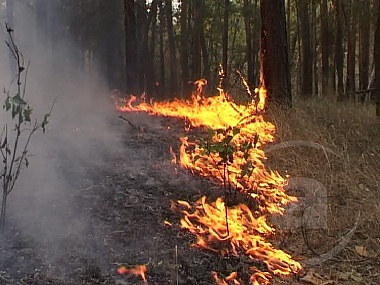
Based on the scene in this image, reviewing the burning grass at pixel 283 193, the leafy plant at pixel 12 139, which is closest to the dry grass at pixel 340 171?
the burning grass at pixel 283 193

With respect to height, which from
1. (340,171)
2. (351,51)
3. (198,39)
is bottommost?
(340,171)

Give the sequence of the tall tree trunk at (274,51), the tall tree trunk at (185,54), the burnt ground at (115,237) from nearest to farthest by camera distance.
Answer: the burnt ground at (115,237) < the tall tree trunk at (274,51) < the tall tree trunk at (185,54)

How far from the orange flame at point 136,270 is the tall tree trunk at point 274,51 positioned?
5.10 metres

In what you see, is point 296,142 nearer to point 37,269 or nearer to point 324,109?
point 324,109

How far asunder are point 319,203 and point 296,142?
1.61m

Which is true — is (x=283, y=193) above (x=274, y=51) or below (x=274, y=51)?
below

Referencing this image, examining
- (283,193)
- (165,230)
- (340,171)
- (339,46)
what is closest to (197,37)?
(339,46)

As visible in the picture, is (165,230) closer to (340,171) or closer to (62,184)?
(62,184)

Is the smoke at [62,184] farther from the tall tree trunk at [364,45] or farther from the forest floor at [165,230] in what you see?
the tall tree trunk at [364,45]

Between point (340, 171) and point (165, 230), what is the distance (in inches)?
72.7

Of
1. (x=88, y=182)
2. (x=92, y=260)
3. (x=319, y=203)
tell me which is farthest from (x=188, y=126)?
(x=92, y=260)

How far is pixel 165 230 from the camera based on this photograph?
3.44 metres

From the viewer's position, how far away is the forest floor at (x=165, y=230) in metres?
2.80

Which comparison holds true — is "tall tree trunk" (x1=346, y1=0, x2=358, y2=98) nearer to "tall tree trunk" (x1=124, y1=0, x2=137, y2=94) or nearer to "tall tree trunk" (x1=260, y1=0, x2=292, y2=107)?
"tall tree trunk" (x1=124, y1=0, x2=137, y2=94)
